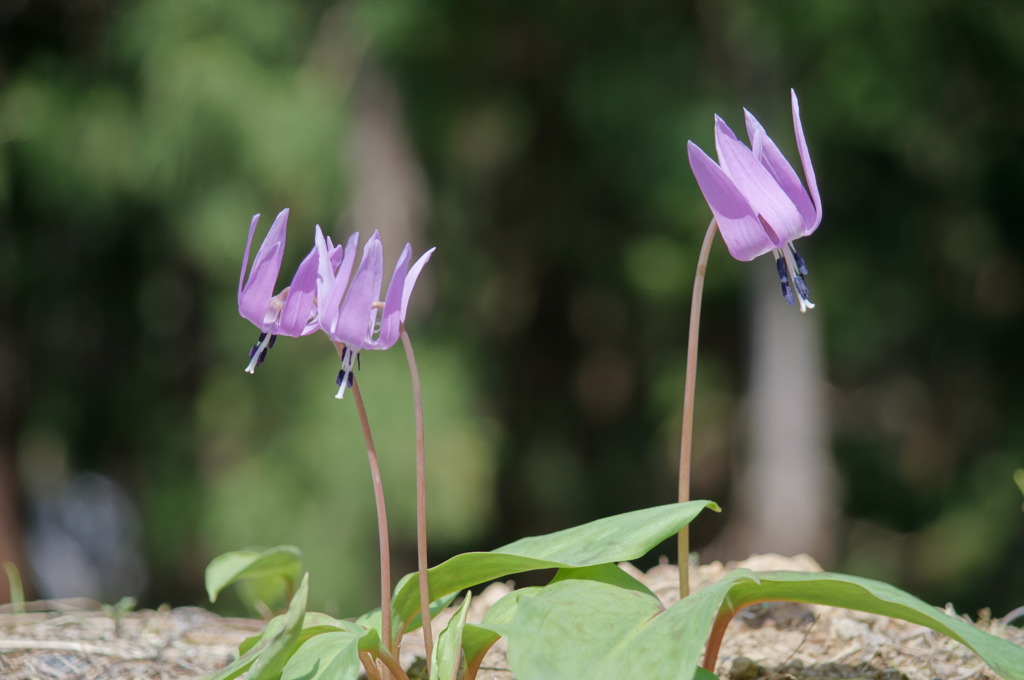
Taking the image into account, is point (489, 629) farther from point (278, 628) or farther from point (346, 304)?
point (346, 304)

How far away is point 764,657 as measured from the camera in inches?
72.9

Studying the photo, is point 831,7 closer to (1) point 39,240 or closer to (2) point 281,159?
(2) point 281,159

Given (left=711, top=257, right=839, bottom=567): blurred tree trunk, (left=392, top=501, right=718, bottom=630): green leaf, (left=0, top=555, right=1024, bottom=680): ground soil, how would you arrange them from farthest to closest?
(left=711, top=257, right=839, bottom=567): blurred tree trunk < (left=0, top=555, right=1024, bottom=680): ground soil < (left=392, top=501, right=718, bottom=630): green leaf

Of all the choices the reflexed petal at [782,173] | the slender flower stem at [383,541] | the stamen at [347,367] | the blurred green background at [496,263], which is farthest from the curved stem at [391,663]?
the blurred green background at [496,263]

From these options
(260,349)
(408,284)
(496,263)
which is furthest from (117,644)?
(496,263)

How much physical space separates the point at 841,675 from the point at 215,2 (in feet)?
18.5

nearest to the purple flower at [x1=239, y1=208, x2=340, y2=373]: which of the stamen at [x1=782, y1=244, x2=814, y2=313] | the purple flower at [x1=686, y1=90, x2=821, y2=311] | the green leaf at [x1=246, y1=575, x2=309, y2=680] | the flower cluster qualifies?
the flower cluster

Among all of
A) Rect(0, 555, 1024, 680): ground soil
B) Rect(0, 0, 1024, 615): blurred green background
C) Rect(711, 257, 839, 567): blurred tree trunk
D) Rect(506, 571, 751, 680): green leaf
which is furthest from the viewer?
Rect(711, 257, 839, 567): blurred tree trunk

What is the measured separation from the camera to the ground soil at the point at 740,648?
180cm

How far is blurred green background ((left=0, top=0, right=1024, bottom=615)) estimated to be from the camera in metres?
6.23

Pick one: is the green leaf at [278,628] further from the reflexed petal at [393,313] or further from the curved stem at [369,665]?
the reflexed petal at [393,313]

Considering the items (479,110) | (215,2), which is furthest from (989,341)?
(215,2)

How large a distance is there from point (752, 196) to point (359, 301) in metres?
0.55

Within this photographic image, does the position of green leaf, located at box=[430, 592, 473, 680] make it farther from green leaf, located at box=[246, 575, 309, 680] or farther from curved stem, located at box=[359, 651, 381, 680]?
green leaf, located at box=[246, 575, 309, 680]
